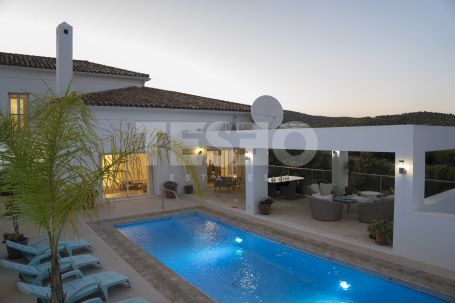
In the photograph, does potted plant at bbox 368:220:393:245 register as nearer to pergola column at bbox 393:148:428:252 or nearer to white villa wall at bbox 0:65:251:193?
pergola column at bbox 393:148:428:252

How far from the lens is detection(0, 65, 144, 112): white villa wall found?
17594 millimetres

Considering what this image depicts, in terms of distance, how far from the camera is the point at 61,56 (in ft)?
55.4

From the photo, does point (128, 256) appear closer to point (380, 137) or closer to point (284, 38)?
point (380, 137)

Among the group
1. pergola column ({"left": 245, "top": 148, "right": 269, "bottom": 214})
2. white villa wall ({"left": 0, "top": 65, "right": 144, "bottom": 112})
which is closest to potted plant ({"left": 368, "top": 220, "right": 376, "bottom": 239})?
pergola column ({"left": 245, "top": 148, "right": 269, "bottom": 214})

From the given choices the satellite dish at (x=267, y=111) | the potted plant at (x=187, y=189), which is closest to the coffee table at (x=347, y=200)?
the satellite dish at (x=267, y=111)

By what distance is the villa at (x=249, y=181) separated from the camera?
871cm

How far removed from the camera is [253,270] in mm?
9633

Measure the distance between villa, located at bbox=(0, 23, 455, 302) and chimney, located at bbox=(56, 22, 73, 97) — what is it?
5 centimetres

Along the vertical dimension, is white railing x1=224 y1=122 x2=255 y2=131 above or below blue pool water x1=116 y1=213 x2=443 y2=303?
above

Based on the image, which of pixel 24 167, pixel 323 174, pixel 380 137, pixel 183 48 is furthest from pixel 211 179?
pixel 24 167

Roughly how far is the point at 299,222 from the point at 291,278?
4.18m

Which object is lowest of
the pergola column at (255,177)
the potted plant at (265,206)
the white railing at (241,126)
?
the potted plant at (265,206)

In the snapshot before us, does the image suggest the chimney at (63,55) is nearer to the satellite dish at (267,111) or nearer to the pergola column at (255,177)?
the satellite dish at (267,111)

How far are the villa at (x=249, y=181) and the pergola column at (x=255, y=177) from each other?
0.05m
